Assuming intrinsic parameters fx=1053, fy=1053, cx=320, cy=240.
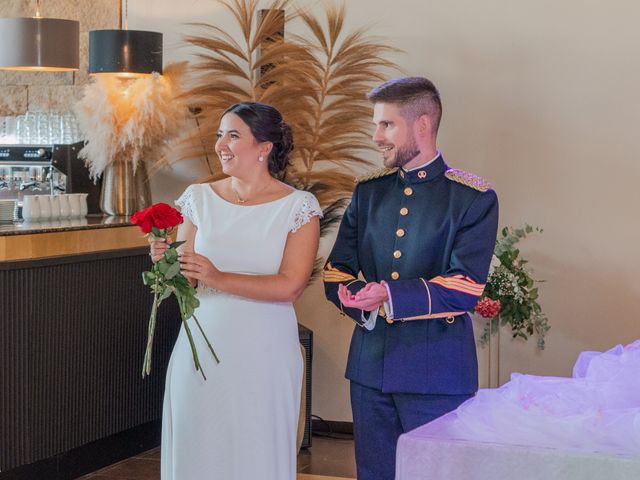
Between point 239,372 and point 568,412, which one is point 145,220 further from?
point 568,412

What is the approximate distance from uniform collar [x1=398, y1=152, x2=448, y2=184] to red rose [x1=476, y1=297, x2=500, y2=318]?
1973 millimetres

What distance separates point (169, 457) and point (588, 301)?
8.48 ft

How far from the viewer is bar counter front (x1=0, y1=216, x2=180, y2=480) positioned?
4.29 meters

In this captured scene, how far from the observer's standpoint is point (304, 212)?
3.29 meters

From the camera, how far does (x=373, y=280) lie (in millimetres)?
2840

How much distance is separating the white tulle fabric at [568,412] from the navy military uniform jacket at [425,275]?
0.61 metres

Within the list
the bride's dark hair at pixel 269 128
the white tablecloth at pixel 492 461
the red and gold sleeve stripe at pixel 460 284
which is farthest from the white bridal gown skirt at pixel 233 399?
the white tablecloth at pixel 492 461

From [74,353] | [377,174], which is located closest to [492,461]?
[377,174]

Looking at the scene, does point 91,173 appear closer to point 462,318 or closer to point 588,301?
point 588,301

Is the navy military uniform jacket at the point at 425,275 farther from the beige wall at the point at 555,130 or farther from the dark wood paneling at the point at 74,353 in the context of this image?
the beige wall at the point at 555,130

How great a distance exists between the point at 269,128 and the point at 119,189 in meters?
2.22

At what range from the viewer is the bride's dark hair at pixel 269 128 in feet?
10.9

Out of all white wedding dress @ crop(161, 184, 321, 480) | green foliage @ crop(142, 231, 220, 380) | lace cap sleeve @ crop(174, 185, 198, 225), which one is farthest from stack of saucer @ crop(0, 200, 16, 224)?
green foliage @ crop(142, 231, 220, 380)

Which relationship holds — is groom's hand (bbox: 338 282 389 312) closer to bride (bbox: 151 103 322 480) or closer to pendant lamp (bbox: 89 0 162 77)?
bride (bbox: 151 103 322 480)
